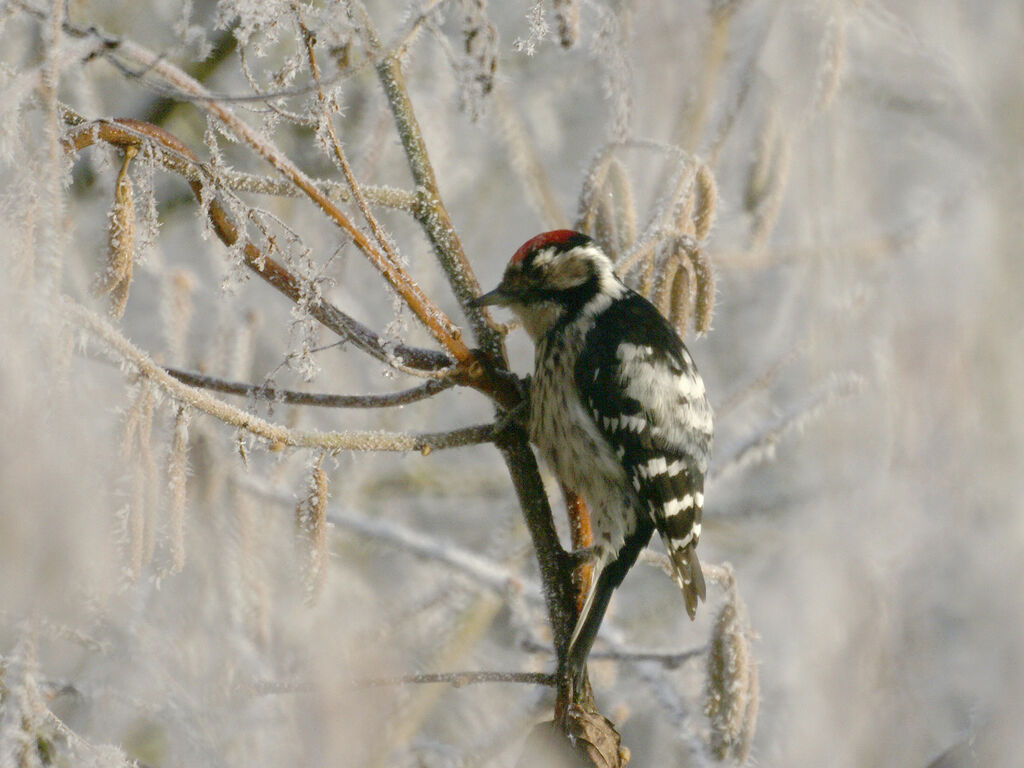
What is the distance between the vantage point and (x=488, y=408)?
4930 millimetres

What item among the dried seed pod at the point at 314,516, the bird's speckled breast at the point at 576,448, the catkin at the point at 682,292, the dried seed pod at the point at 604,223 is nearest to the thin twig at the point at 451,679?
the dried seed pod at the point at 314,516

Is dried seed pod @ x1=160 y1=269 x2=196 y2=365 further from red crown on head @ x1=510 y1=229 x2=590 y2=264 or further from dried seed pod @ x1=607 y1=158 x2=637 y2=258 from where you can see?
dried seed pod @ x1=607 y1=158 x2=637 y2=258

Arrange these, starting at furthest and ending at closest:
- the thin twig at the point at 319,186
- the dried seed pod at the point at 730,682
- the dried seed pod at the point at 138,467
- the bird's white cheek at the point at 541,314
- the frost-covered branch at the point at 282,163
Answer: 1. the bird's white cheek at the point at 541,314
2. the dried seed pod at the point at 730,682
3. the thin twig at the point at 319,186
4. the dried seed pod at the point at 138,467
5. the frost-covered branch at the point at 282,163

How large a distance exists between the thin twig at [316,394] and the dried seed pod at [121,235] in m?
0.24

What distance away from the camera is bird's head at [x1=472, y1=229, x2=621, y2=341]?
2.53 meters

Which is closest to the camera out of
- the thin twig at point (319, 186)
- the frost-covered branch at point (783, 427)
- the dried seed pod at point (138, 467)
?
the dried seed pod at point (138, 467)

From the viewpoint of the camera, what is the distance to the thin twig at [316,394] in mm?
1605

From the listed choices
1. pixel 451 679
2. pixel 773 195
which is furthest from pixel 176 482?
pixel 773 195

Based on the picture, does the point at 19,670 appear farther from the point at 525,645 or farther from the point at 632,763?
the point at 632,763

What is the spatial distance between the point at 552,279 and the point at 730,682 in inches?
42.2

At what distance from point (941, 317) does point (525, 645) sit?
69.8 inches

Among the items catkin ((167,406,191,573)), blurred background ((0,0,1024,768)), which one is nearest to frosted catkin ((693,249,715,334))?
blurred background ((0,0,1024,768))

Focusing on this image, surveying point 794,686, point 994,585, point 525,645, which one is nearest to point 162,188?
point 525,645

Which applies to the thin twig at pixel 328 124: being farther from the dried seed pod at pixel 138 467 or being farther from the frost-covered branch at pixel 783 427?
the frost-covered branch at pixel 783 427
